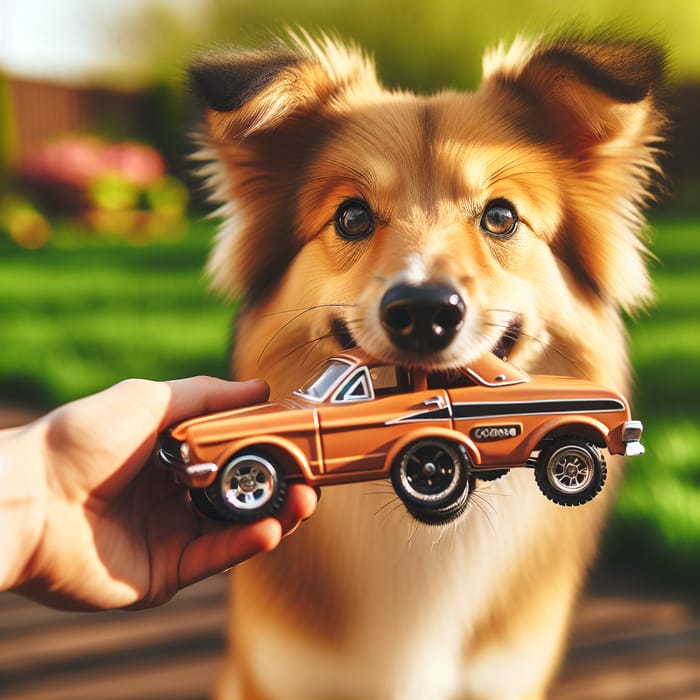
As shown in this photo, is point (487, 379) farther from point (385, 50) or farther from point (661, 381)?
point (385, 50)

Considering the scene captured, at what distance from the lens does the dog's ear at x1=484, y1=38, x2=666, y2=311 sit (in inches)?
76.7

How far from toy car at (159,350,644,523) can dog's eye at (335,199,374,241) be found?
1.38 feet

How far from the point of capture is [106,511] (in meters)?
1.78

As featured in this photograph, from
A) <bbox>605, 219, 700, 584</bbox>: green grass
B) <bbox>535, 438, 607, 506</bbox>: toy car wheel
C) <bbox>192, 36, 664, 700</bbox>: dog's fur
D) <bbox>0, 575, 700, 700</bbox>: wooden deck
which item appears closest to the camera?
<bbox>535, 438, 607, 506</bbox>: toy car wheel

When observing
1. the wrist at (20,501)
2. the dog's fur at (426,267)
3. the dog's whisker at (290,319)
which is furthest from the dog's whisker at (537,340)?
the wrist at (20,501)

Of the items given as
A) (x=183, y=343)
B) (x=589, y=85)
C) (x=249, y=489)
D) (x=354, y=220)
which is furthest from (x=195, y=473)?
(x=183, y=343)

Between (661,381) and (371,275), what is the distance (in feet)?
13.3

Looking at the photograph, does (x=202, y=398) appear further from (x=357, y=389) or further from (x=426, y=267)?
(x=426, y=267)

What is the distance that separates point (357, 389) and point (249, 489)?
276 mm

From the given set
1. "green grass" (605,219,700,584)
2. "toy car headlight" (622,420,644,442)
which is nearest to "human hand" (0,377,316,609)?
"toy car headlight" (622,420,644,442)

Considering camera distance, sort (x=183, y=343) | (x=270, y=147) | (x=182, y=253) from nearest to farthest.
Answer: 1. (x=270, y=147)
2. (x=183, y=343)
3. (x=182, y=253)

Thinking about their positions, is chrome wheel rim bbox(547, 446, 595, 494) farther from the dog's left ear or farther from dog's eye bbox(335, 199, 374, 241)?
the dog's left ear

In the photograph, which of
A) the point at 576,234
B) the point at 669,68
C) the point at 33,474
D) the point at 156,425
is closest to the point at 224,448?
the point at 156,425

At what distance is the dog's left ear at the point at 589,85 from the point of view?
1.85 meters
